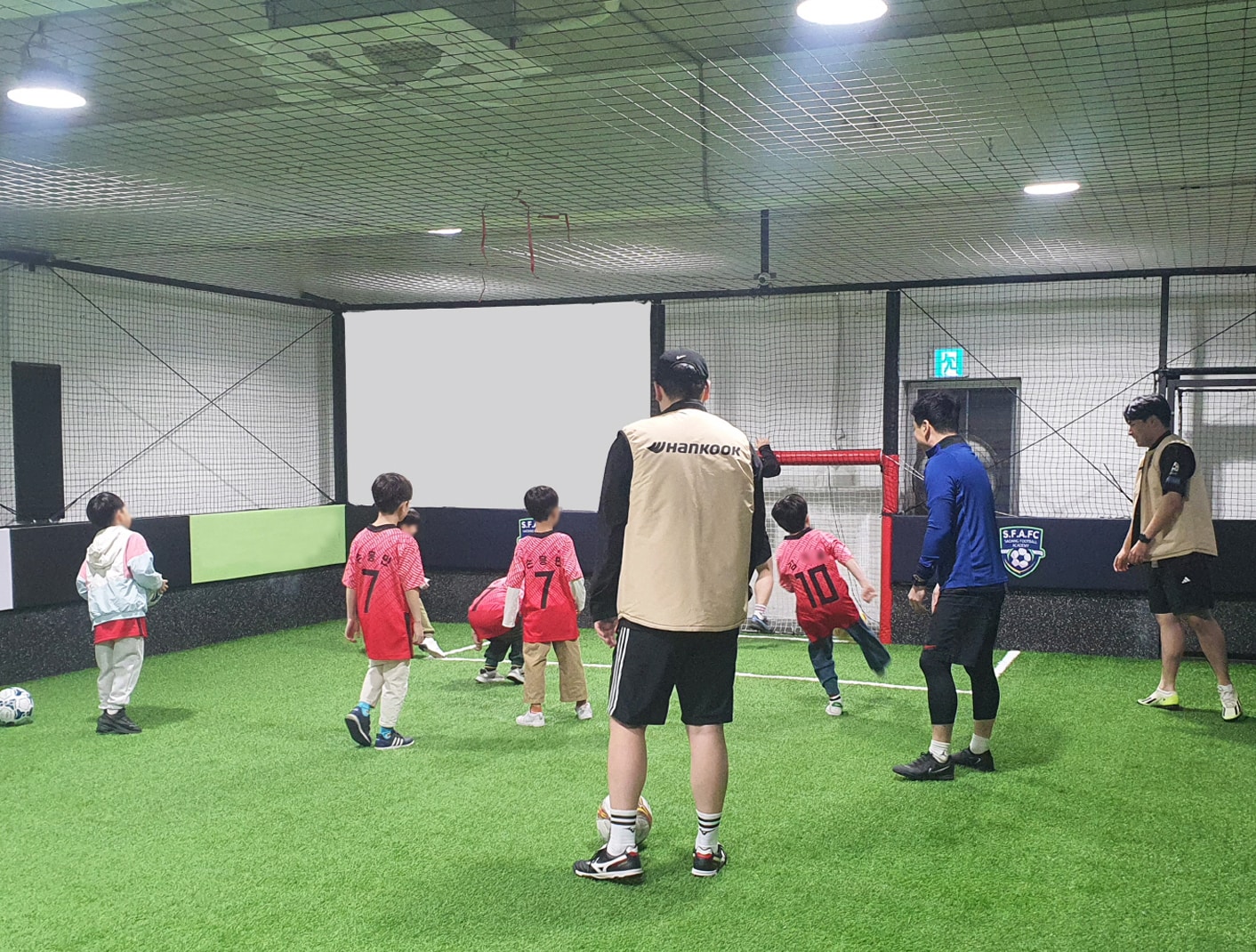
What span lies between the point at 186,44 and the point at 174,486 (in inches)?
201

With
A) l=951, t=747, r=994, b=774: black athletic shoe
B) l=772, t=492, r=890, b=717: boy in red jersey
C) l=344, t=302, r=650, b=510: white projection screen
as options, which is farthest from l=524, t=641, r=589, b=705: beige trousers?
l=344, t=302, r=650, b=510: white projection screen

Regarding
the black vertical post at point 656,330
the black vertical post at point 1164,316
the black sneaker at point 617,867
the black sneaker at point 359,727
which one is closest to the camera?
the black sneaker at point 617,867

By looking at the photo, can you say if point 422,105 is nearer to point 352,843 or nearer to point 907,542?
point 352,843

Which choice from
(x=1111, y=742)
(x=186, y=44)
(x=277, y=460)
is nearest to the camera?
(x=186, y=44)

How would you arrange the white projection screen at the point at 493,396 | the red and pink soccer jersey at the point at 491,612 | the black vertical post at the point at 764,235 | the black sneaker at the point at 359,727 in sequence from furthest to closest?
the white projection screen at the point at 493,396 → the red and pink soccer jersey at the point at 491,612 → the black vertical post at the point at 764,235 → the black sneaker at the point at 359,727

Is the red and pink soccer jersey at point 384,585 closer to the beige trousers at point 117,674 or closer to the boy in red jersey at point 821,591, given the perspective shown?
the beige trousers at point 117,674

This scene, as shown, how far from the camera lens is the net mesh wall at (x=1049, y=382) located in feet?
25.4

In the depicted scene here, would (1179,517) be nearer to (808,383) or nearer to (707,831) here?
(707,831)

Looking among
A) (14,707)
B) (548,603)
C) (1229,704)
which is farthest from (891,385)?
(14,707)

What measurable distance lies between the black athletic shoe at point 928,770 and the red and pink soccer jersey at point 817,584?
3.61 feet

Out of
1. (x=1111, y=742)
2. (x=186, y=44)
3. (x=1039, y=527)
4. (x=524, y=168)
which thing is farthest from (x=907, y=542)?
(x=186, y=44)

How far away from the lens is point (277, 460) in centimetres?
903

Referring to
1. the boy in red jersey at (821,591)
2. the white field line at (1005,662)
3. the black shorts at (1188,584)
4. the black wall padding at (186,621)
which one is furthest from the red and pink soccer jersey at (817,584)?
the black wall padding at (186,621)

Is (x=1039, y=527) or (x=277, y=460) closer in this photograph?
(x=1039, y=527)
